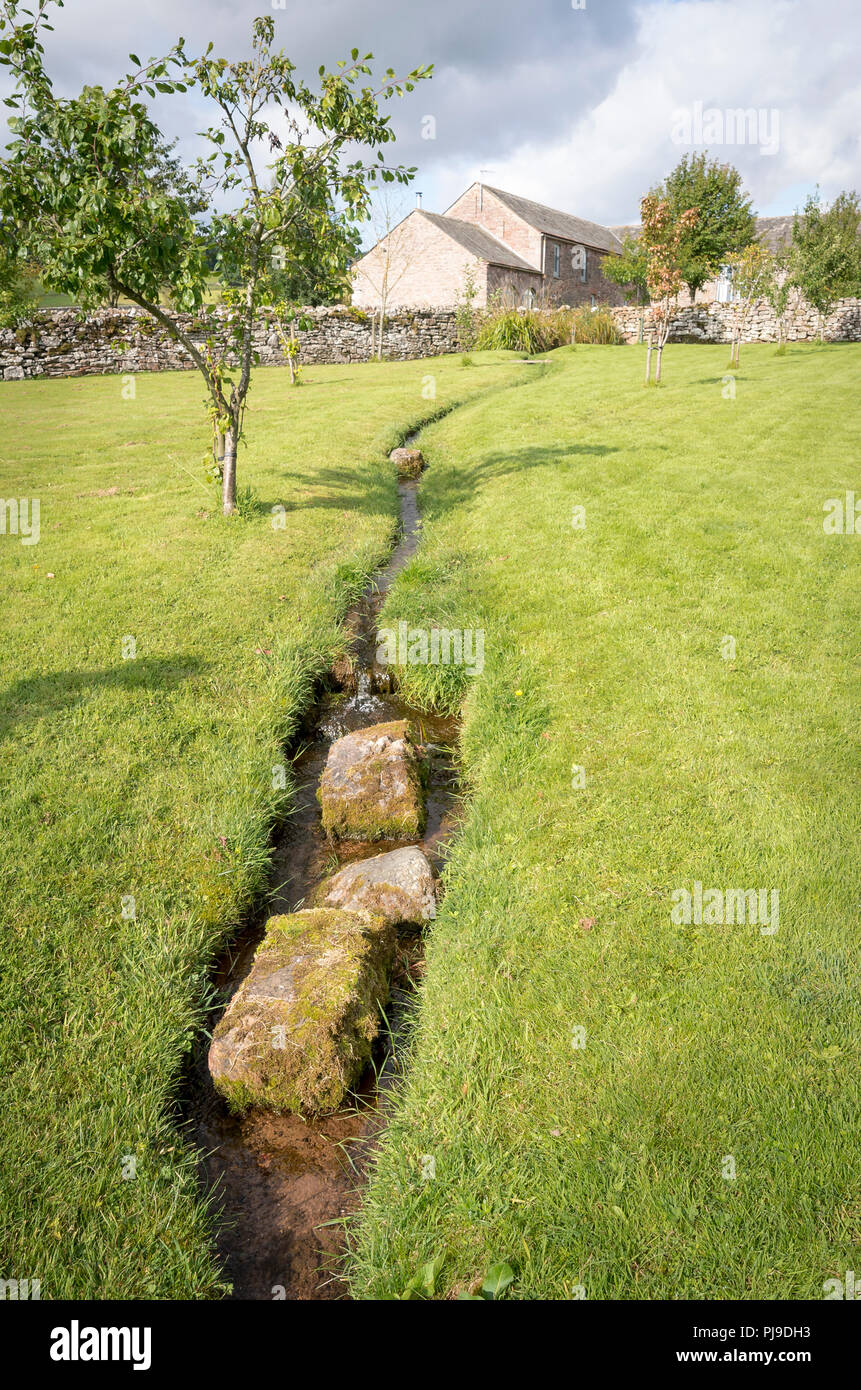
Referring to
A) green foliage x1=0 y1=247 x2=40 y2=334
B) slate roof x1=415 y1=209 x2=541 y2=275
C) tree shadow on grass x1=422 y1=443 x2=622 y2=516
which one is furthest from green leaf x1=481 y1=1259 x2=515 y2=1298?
slate roof x1=415 y1=209 x2=541 y2=275

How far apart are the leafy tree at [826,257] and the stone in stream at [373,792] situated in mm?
32565

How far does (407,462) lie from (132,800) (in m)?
11.6

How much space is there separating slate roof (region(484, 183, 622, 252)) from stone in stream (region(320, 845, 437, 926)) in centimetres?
5200

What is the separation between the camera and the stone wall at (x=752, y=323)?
32.4 metres

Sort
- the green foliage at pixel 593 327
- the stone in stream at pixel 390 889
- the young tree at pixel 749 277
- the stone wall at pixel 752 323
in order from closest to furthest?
the stone in stream at pixel 390 889
the young tree at pixel 749 277
the stone wall at pixel 752 323
the green foliage at pixel 593 327

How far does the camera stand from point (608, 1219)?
2.83 m

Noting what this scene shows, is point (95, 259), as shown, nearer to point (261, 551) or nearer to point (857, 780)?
point (261, 551)

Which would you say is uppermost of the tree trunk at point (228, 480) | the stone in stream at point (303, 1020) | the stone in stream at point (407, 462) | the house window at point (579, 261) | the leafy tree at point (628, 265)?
the house window at point (579, 261)

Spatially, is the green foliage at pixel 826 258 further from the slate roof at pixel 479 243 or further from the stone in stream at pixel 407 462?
the stone in stream at pixel 407 462

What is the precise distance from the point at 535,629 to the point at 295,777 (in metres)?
3.08

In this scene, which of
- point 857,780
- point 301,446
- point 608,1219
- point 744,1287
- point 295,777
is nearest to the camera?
point 744,1287

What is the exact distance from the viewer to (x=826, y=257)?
2848 centimetres

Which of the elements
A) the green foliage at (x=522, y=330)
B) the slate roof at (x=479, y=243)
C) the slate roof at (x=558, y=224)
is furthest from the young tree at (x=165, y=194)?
the slate roof at (x=558, y=224)
